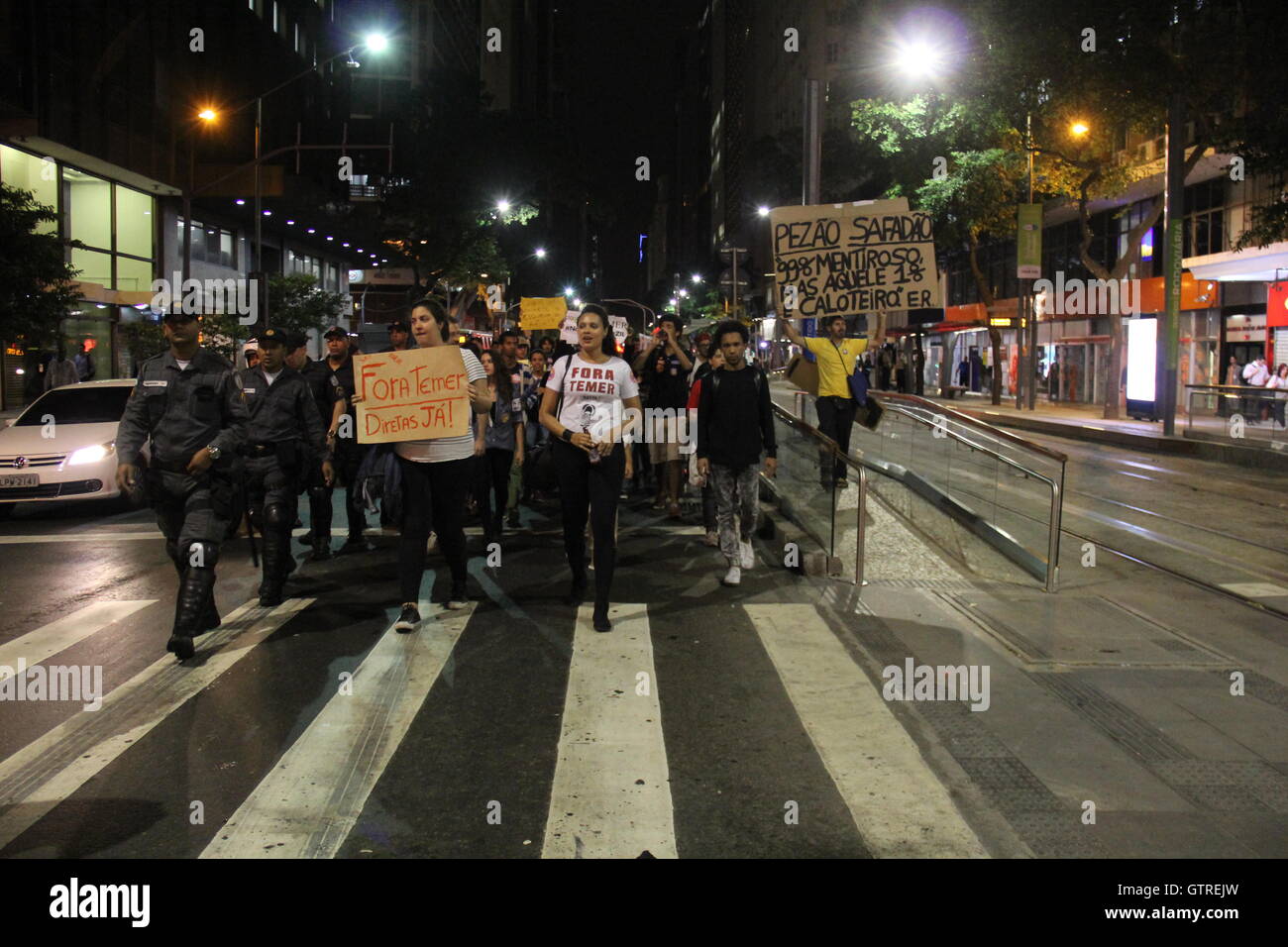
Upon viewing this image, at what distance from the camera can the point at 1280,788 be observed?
178 inches

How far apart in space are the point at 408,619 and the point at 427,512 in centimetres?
69

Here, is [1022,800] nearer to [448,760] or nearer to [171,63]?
[448,760]

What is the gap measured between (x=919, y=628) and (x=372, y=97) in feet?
197

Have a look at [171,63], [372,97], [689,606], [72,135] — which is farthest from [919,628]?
[372,97]

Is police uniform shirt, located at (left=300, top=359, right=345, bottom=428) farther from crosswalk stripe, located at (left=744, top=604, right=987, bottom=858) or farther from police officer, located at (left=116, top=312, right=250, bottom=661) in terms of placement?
crosswalk stripe, located at (left=744, top=604, right=987, bottom=858)

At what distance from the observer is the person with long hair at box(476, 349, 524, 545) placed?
9.96 metres

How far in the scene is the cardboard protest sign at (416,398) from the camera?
7109mm

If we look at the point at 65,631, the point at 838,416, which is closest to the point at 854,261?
the point at 838,416

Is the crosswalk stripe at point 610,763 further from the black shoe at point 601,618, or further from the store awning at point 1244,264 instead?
the store awning at point 1244,264

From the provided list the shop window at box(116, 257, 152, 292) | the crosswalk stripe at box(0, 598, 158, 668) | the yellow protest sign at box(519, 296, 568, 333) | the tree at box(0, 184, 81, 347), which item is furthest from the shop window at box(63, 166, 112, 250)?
the crosswalk stripe at box(0, 598, 158, 668)

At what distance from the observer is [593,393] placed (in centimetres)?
725

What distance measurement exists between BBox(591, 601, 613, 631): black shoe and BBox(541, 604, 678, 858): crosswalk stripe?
15cm

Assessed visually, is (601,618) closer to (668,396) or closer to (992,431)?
(992,431)

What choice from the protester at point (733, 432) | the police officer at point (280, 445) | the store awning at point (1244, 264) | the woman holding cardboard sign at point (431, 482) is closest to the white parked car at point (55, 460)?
the police officer at point (280, 445)
